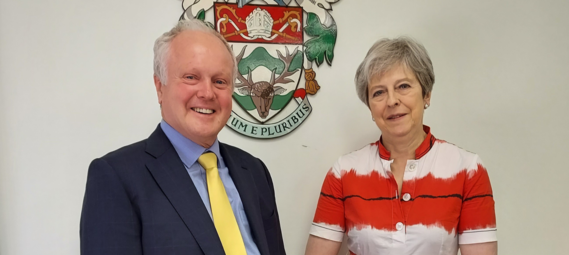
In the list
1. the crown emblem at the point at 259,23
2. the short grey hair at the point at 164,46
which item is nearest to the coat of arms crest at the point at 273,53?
the crown emblem at the point at 259,23

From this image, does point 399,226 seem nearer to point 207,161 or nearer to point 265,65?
point 207,161

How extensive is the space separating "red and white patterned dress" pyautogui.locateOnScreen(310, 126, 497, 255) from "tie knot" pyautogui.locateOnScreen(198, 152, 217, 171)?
55 cm

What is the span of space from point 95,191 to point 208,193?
1.00 ft

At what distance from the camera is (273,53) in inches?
68.8

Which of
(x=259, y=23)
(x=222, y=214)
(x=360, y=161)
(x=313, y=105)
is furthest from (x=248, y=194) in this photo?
(x=259, y=23)

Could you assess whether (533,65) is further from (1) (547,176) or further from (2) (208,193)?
(2) (208,193)

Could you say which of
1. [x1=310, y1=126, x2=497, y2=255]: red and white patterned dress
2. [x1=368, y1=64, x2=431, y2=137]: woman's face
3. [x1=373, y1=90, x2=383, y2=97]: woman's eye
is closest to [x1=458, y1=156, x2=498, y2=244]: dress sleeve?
[x1=310, y1=126, x2=497, y2=255]: red and white patterned dress

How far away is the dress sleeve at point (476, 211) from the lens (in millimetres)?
1263

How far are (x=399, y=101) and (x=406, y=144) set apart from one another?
18 centimetres

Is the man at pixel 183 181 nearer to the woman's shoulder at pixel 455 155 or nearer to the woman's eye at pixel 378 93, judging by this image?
the woman's eye at pixel 378 93

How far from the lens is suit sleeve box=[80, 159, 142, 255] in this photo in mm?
894

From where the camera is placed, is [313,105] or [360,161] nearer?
[360,161]

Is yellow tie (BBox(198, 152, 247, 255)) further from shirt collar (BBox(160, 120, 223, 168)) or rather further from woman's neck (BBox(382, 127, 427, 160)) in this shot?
woman's neck (BBox(382, 127, 427, 160))

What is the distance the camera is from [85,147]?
166 centimetres
